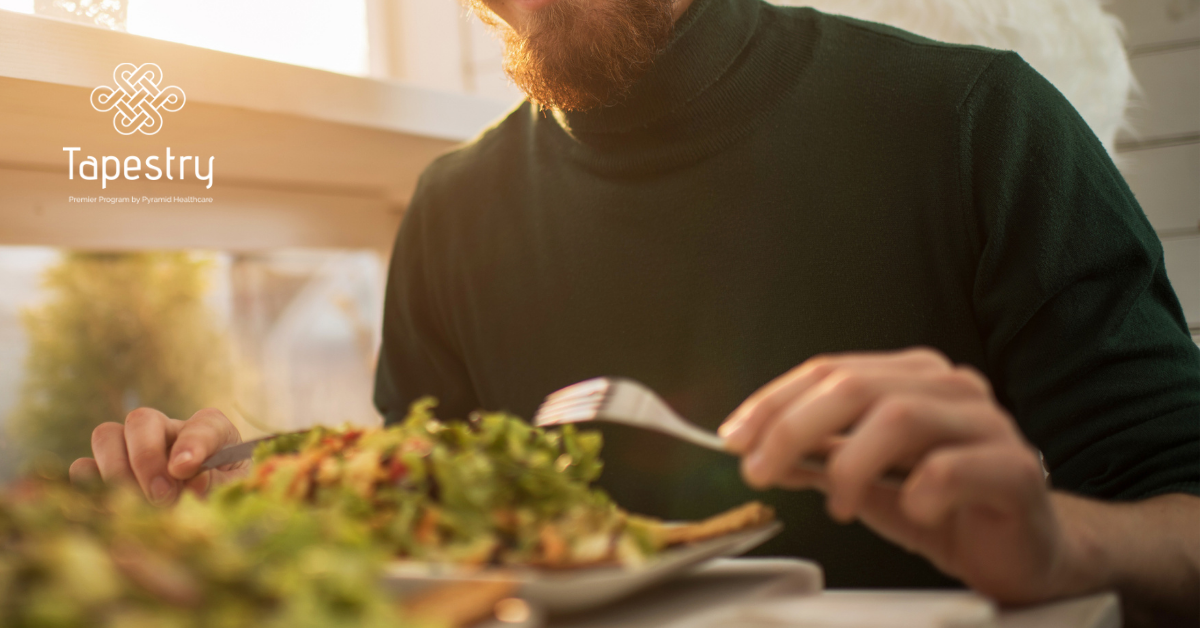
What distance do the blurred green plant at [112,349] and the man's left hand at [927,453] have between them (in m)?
1.08

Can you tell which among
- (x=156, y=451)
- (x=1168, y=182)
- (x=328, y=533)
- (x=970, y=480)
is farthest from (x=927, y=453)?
(x=1168, y=182)

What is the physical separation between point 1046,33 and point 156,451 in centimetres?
130

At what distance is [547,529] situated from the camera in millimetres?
479

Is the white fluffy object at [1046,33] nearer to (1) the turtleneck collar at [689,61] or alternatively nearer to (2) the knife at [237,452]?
(1) the turtleneck collar at [689,61]

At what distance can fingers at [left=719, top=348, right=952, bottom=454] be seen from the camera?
0.51 m

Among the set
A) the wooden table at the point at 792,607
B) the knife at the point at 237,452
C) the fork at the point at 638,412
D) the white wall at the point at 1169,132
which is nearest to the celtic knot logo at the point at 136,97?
the knife at the point at 237,452

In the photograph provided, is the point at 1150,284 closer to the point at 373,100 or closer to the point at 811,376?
the point at 811,376

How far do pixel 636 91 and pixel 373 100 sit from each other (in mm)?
482

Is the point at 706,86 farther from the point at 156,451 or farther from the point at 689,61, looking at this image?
the point at 156,451

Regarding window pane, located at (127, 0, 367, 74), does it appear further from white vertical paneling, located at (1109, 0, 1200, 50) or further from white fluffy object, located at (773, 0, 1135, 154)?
white vertical paneling, located at (1109, 0, 1200, 50)

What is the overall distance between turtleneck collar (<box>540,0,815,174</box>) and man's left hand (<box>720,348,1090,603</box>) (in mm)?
563

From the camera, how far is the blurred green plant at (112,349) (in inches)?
47.5

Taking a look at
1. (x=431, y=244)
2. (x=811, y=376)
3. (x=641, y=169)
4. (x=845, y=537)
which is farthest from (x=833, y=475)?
(x=431, y=244)

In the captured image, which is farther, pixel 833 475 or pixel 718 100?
pixel 718 100
